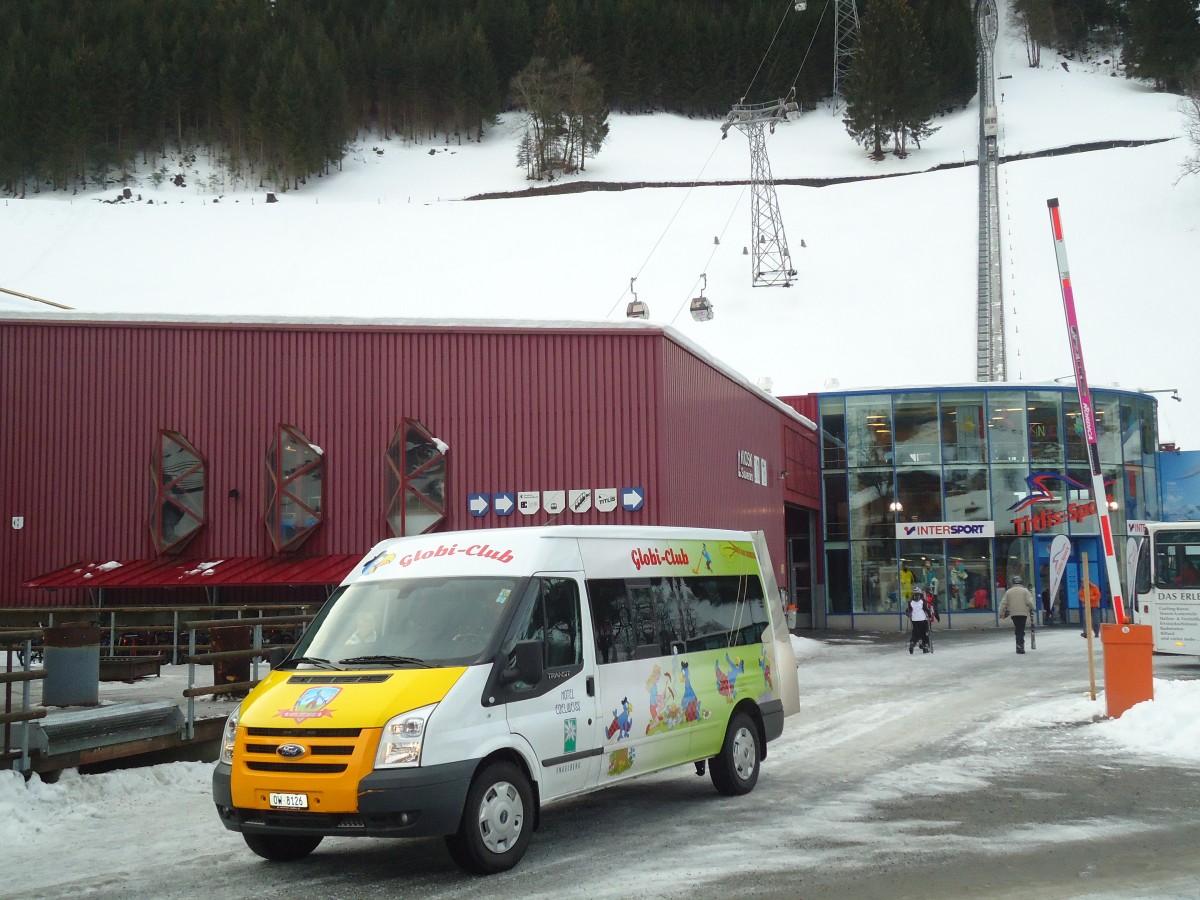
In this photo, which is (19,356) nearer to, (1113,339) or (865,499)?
(865,499)

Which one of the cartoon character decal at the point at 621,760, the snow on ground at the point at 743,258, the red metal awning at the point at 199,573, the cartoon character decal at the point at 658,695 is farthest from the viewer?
the snow on ground at the point at 743,258

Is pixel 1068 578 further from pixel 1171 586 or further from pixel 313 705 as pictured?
pixel 313 705

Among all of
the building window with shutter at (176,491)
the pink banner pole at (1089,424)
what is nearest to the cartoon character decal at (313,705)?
the pink banner pole at (1089,424)

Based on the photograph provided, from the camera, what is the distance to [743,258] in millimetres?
65438

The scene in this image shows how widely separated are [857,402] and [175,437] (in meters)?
22.6

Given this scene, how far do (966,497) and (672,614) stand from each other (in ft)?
98.2

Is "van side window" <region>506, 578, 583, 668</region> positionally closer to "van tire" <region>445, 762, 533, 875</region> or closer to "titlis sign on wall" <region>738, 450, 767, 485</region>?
"van tire" <region>445, 762, 533, 875</region>

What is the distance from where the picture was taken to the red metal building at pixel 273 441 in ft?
78.2

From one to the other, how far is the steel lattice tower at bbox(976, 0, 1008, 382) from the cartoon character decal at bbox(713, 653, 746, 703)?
40.4 meters

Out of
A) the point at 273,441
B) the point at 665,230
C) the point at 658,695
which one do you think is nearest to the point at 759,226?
the point at 665,230

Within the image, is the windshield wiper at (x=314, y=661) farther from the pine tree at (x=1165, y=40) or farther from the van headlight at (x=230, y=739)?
the pine tree at (x=1165, y=40)

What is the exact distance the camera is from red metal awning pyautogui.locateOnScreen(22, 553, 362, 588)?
23.4m

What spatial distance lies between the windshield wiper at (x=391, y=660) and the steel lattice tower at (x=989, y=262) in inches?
1718

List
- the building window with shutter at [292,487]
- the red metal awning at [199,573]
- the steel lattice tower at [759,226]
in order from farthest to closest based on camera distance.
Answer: the steel lattice tower at [759,226]
the building window with shutter at [292,487]
the red metal awning at [199,573]
